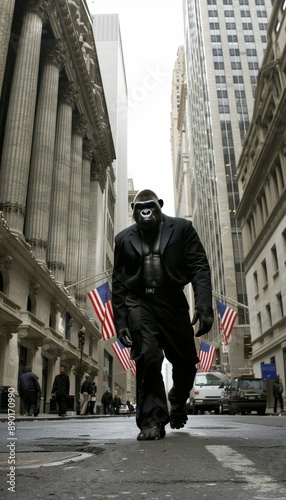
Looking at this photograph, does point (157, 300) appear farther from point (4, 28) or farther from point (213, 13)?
point (213, 13)

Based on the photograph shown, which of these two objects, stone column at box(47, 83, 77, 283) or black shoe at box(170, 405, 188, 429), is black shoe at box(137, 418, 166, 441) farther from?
stone column at box(47, 83, 77, 283)

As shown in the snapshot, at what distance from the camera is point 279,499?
1.40 m

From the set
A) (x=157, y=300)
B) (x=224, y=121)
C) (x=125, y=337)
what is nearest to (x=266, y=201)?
(x=157, y=300)

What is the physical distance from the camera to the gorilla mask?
4730 millimetres

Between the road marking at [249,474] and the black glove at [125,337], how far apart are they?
172 centimetres

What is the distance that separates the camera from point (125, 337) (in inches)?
177

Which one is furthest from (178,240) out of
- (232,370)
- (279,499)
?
(232,370)

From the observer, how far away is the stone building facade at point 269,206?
33.3m

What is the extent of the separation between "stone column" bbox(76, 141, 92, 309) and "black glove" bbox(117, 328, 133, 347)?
3781 cm

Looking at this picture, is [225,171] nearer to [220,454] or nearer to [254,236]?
[254,236]

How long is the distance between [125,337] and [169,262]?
2.61 ft

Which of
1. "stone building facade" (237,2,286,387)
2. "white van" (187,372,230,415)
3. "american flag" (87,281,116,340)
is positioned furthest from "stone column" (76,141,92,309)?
"white van" (187,372,230,415)

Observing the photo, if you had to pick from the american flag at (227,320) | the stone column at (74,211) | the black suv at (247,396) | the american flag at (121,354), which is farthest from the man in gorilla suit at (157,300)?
the stone column at (74,211)

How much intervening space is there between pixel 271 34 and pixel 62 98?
659 inches
